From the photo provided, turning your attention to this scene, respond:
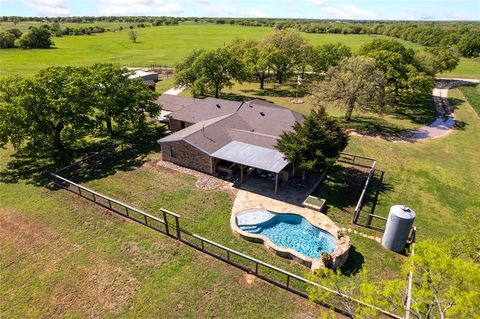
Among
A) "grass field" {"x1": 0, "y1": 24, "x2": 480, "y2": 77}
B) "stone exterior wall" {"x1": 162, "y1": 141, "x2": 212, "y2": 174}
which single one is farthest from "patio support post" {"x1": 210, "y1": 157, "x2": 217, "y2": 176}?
"grass field" {"x1": 0, "y1": 24, "x2": 480, "y2": 77}

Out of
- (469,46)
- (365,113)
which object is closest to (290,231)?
(365,113)

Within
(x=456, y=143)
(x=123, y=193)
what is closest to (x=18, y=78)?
(x=123, y=193)

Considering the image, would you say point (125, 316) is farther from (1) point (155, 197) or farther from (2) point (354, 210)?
(2) point (354, 210)

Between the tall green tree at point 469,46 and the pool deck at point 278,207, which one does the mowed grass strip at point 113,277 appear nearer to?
the pool deck at point 278,207

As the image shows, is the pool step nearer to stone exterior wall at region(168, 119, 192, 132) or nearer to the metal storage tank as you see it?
the metal storage tank

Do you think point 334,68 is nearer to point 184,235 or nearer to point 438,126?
point 438,126
